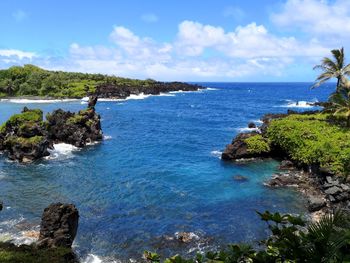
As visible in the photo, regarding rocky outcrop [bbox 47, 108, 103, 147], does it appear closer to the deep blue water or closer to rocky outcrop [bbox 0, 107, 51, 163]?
the deep blue water

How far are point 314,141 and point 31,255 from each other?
107 feet

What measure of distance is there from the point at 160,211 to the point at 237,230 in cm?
726

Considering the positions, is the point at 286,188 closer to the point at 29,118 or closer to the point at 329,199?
the point at 329,199

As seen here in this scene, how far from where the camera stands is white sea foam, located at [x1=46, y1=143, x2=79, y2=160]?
2159 inches

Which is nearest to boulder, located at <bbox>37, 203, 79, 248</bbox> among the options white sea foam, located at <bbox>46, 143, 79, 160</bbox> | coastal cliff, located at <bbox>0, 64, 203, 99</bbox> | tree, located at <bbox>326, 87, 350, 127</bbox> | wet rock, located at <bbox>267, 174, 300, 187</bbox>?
wet rock, located at <bbox>267, 174, 300, 187</bbox>

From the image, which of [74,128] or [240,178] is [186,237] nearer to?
[240,178]

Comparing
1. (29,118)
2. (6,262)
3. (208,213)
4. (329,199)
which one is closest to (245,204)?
(208,213)

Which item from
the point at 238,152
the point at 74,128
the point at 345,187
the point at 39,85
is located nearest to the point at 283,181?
the point at 345,187

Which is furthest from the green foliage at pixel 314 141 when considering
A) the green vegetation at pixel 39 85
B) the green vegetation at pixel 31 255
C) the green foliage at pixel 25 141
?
the green vegetation at pixel 39 85

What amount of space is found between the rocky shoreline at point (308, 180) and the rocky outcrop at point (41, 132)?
81.5 feet

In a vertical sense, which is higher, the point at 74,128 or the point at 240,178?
the point at 74,128

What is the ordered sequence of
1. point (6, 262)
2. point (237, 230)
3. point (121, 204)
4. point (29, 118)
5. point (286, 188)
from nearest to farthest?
1. point (6, 262)
2. point (237, 230)
3. point (121, 204)
4. point (286, 188)
5. point (29, 118)

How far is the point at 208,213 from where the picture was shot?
1299 inches

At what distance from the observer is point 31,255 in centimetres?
1895
